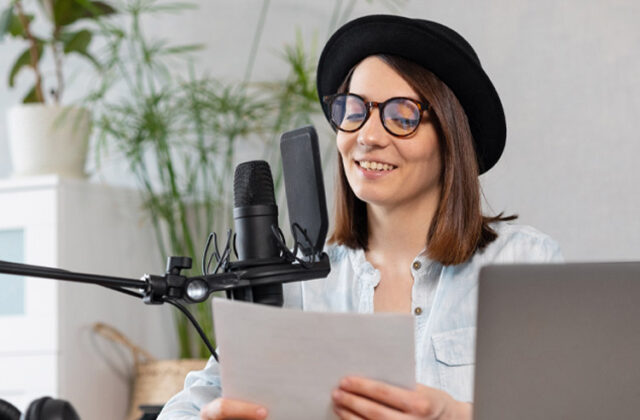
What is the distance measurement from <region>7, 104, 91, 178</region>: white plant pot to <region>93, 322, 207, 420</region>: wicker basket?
56 cm

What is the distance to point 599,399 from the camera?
92 centimetres

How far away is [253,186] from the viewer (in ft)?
3.71

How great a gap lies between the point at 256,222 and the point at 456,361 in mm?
586

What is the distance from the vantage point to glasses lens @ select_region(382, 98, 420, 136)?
1.57m

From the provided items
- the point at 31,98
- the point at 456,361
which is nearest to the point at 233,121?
the point at 31,98

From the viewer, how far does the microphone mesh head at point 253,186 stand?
113 centimetres

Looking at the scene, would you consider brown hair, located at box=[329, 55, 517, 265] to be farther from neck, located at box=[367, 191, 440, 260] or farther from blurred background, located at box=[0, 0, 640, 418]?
Result: blurred background, located at box=[0, 0, 640, 418]

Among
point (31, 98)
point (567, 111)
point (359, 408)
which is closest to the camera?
point (359, 408)

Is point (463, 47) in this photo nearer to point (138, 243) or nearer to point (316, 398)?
point (316, 398)

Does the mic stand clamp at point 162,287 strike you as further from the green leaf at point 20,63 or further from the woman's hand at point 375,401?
the green leaf at point 20,63

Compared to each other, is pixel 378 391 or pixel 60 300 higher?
pixel 378 391

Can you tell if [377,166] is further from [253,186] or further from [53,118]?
[53,118]

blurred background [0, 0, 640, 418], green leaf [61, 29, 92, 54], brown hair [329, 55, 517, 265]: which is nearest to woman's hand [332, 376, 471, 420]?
brown hair [329, 55, 517, 265]

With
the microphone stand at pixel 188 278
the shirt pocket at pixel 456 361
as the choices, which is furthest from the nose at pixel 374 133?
the microphone stand at pixel 188 278
